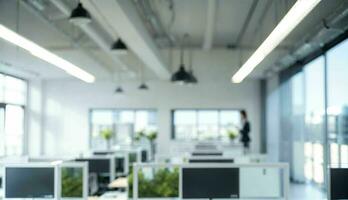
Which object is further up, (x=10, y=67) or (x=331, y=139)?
(x=10, y=67)

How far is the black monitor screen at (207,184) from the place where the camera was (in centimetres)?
435

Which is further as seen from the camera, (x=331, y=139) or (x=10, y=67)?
(x=10, y=67)

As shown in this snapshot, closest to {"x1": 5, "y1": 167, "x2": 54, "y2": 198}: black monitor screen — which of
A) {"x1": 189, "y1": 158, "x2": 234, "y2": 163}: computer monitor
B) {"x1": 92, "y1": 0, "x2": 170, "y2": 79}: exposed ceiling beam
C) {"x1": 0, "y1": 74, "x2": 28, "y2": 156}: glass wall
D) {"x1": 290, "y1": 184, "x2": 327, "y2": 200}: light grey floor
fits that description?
{"x1": 189, "y1": 158, "x2": 234, "y2": 163}: computer monitor

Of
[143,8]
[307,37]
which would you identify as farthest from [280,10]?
[143,8]

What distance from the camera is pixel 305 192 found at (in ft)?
34.0

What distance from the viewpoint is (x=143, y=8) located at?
830 centimetres

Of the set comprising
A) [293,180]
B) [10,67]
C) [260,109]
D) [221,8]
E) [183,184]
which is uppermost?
[221,8]

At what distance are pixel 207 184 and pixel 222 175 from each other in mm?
164

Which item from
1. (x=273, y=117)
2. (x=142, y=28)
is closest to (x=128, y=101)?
(x=273, y=117)

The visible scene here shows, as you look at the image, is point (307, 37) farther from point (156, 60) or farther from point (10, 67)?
point (10, 67)

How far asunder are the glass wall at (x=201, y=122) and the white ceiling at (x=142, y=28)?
221cm

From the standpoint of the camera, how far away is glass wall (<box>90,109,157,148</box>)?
15391mm

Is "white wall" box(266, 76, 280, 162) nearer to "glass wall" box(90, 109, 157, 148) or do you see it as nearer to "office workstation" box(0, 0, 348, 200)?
"office workstation" box(0, 0, 348, 200)

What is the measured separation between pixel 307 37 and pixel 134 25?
327 cm
